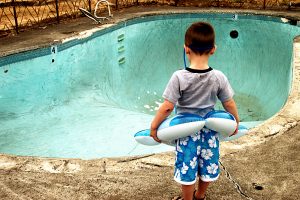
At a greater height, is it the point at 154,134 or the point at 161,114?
the point at 161,114

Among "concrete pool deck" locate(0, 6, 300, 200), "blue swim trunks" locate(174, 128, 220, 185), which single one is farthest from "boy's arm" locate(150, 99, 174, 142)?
"concrete pool deck" locate(0, 6, 300, 200)

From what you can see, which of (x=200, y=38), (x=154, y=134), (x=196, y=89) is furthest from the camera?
(x=154, y=134)

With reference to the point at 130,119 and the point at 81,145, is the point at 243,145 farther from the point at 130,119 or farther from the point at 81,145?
the point at 130,119

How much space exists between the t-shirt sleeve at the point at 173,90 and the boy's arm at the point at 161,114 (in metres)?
0.03

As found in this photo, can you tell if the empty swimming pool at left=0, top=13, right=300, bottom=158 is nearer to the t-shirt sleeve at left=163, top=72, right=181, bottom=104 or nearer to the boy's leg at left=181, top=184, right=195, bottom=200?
the boy's leg at left=181, top=184, right=195, bottom=200

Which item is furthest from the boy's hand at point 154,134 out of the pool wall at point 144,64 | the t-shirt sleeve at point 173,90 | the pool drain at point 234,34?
the pool drain at point 234,34

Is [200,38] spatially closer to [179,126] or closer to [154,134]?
[179,126]

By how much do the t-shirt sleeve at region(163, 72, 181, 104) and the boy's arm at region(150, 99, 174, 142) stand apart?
0.10 ft

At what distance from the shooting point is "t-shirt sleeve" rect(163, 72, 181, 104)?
2.28 metres

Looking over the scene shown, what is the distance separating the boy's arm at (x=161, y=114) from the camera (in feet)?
7.60

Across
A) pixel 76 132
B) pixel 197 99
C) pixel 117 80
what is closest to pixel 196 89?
pixel 197 99

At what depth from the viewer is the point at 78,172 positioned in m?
3.21

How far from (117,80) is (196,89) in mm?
6442

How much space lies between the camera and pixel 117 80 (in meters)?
8.66
